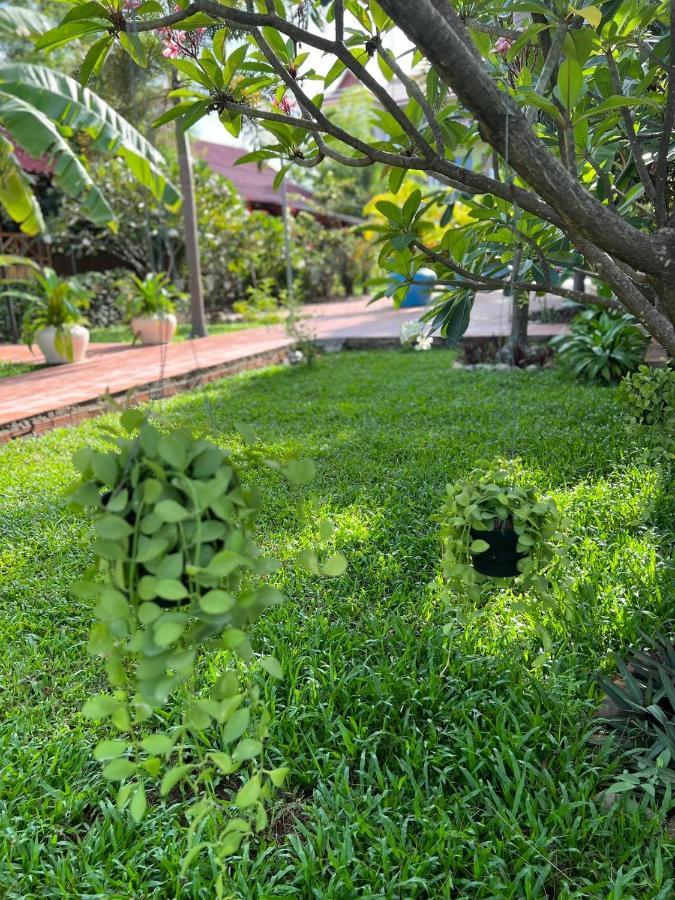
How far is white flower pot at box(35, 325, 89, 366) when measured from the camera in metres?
8.16

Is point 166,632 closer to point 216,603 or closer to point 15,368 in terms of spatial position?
point 216,603

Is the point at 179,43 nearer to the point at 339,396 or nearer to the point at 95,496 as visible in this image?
the point at 95,496

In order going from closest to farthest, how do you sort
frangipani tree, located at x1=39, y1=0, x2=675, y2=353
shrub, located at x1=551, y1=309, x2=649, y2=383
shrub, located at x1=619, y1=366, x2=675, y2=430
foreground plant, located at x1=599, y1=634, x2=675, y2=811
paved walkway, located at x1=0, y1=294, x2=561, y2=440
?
frangipani tree, located at x1=39, y1=0, x2=675, y2=353 < foreground plant, located at x1=599, y1=634, x2=675, y2=811 < shrub, located at x1=619, y1=366, x2=675, y2=430 < paved walkway, located at x1=0, y1=294, x2=561, y2=440 < shrub, located at x1=551, y1=309, x2=649, y2=383

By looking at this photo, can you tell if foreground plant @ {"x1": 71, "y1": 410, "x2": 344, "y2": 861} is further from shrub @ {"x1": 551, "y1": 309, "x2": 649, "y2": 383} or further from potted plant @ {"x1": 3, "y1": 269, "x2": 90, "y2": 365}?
potted plant @ {"x1": 3, "y1": 269, "x2": 90, "y2": 365}

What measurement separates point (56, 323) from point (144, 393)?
2460 millimetres

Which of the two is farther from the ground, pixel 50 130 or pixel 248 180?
pixel 248 180

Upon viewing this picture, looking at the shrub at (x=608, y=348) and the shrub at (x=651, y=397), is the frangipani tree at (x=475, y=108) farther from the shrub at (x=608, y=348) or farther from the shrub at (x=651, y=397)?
the shrub at (x=608, y=348)

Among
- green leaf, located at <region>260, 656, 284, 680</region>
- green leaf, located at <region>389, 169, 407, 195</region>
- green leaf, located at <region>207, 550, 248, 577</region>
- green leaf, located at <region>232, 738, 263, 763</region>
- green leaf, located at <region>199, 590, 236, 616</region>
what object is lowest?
green leaf, located at <region>232, 738, 263, 763</region>

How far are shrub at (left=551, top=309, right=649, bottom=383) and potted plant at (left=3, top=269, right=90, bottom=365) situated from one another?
5.53 metres

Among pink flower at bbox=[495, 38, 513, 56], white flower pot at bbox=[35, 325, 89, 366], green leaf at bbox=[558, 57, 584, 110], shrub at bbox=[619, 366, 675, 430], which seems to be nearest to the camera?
green leaf at bbox=[558, 57, 584, 110]

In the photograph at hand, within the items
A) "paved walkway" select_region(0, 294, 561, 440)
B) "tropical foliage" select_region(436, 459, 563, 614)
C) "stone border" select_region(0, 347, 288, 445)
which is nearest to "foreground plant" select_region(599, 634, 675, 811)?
"tropical foliage" select_region(436, 459, 563, 614)

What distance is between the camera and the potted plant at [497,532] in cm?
184

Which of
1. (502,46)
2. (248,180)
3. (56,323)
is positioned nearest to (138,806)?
(502,46)

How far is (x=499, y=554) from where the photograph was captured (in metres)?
1.93
